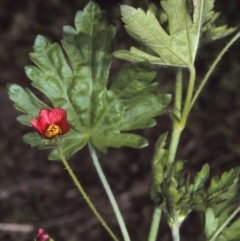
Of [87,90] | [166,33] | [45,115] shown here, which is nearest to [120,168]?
[87,90]

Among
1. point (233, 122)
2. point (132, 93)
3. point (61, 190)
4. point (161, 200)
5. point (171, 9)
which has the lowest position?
point (61, 190)

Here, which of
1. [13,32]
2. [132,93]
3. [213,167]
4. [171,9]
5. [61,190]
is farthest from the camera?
[13,32]

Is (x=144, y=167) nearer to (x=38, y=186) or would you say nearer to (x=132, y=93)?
(x=38, y=186)

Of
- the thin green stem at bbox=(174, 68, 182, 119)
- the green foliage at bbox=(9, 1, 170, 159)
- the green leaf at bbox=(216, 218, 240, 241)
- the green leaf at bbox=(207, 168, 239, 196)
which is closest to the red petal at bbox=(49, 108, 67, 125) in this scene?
the green foliage at bbox=(9, 1, 170, 159)

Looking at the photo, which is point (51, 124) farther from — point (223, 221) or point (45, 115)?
point (223, 221)

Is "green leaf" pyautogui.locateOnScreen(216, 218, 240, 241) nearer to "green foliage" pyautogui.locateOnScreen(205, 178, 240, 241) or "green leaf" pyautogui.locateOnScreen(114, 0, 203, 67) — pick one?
"green foliage" pyautogui.locateOnScreen(205, 178, 240, 241)

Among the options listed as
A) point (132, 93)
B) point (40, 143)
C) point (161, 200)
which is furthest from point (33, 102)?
point (161, 200)
